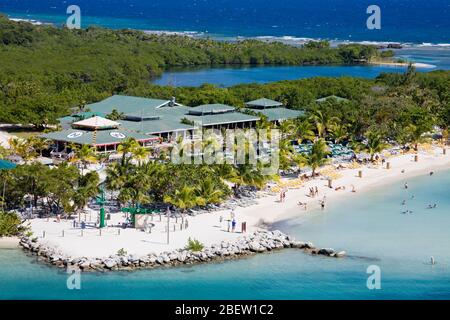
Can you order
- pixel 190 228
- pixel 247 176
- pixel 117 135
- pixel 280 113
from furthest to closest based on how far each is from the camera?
1. pixel 280 113
2. pixel 117 135
3. pixel 247 176
4. pixel 190 228

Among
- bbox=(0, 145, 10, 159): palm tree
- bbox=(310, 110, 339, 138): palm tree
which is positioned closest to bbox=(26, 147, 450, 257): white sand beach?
bbox=(0, 145, 10, 159): palm tree

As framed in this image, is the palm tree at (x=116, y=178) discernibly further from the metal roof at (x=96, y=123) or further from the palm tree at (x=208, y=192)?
the metal roof at (x=96, y=123)

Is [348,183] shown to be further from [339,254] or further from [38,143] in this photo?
[38,143]

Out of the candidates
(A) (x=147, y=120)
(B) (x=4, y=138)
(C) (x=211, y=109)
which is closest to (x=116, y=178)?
(A) (x=147, y=120)

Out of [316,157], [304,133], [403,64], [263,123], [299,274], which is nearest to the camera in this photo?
[299,274]

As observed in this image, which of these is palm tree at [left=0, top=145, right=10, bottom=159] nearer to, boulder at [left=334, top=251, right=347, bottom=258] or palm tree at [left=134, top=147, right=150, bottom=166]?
palm tree at [left=134, top=147, right=150, bottom=166]

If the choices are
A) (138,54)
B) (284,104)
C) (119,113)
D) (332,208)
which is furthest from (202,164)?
(138,54)

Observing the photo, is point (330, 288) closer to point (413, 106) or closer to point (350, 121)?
point (350, 121)
